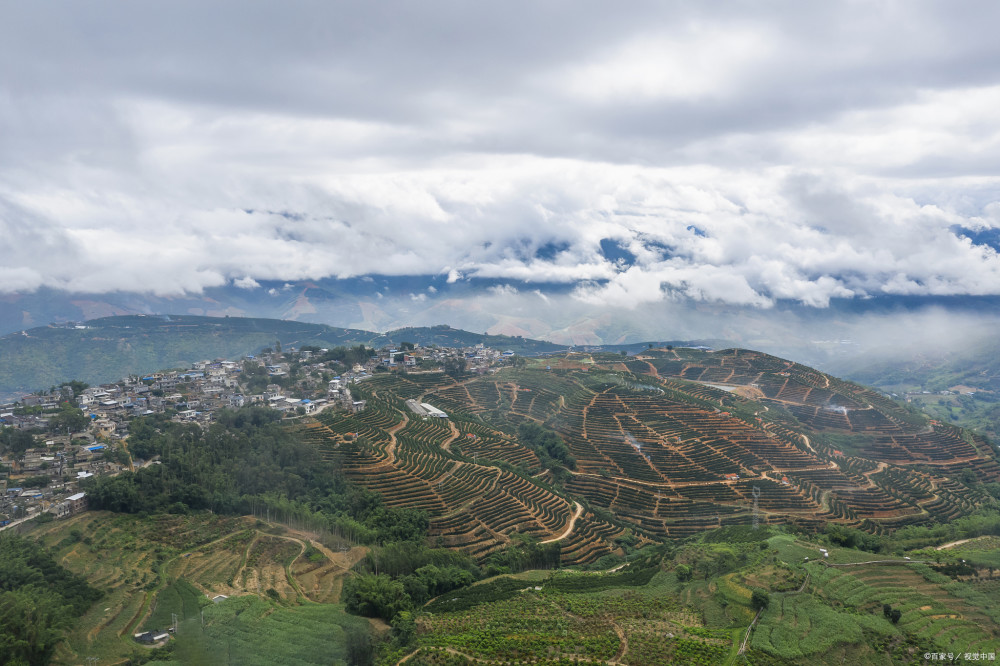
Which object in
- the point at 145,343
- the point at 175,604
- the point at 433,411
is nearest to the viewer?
the point at 175,604

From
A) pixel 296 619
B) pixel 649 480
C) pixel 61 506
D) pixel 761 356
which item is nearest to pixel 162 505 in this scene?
pixel 61 506

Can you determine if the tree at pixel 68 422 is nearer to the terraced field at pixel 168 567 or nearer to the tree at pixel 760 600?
the terraced field at pixel 168 567

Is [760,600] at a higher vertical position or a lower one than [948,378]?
higher

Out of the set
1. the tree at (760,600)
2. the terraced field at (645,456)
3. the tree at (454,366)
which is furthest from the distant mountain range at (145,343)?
the tree at (760,600)

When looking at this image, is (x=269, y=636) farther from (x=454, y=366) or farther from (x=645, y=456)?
(x=454, y=366)

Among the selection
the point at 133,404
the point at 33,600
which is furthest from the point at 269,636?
the point at 133,404

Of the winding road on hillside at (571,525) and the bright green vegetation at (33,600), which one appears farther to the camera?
the winding road on hillside at (571,525)

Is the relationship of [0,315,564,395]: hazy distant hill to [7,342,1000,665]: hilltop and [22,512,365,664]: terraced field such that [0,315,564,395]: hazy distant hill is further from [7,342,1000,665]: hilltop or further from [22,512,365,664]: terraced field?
[22,512,365,664]: terraced field

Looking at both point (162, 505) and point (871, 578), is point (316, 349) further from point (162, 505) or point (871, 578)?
point (871, 578)
